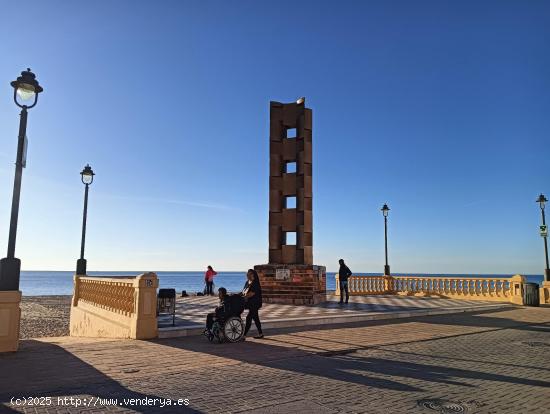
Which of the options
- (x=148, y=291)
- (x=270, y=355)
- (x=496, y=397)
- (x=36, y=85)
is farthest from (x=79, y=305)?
(x=496, y=397)

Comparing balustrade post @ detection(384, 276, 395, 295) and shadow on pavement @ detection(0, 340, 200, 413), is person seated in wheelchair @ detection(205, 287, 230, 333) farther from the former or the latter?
balustrade post @ detection(384, 276, 395, 295)

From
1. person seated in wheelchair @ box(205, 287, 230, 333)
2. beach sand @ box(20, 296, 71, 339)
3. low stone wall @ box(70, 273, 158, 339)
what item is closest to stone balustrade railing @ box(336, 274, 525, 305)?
low stone wall @ box(70, 273, 158, 339)

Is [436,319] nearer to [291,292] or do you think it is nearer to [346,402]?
[291,292]

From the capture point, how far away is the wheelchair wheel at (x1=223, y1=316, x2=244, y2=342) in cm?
1001

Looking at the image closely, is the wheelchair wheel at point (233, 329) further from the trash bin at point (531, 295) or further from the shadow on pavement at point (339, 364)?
the trash bin at point (531, 295)

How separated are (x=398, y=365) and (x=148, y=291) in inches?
237

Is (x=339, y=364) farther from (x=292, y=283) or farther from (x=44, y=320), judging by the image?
(x=44, y=320)

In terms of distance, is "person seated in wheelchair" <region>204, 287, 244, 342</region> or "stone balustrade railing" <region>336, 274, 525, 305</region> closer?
"person seated in wheelchair" <region>204, 287, 244, 342</region>

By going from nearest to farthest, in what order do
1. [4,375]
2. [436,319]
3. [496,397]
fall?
1. [496,397]
2. [4,375]
3. [436,319]

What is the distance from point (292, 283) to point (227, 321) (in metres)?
9.92

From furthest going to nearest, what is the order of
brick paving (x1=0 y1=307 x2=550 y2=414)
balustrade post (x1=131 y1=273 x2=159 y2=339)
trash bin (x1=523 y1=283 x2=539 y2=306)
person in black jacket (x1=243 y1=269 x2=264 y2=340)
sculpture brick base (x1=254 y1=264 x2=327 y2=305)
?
trash bin (x1=523 y1=283 x2=539 y2=306) → sculpture brick base (x1=254 y1=264 x2=327 y2=305) → person in black jacket (x1=243 y1=269 x2=264 y2=340) → balustrade post (x1=131 y1=273 x2=159 y2=339) → brick paving (x1=0 y1=307 x2=550 y2=414)

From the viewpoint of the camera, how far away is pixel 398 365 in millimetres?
7926

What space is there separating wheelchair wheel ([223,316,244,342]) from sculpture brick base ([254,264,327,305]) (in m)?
9.37

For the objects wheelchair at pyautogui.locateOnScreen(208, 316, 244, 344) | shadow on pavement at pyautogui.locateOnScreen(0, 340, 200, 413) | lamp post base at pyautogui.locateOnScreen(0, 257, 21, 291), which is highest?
lamp post base at pyautogui.locateOnScreen(0, 257, 21, 291)
